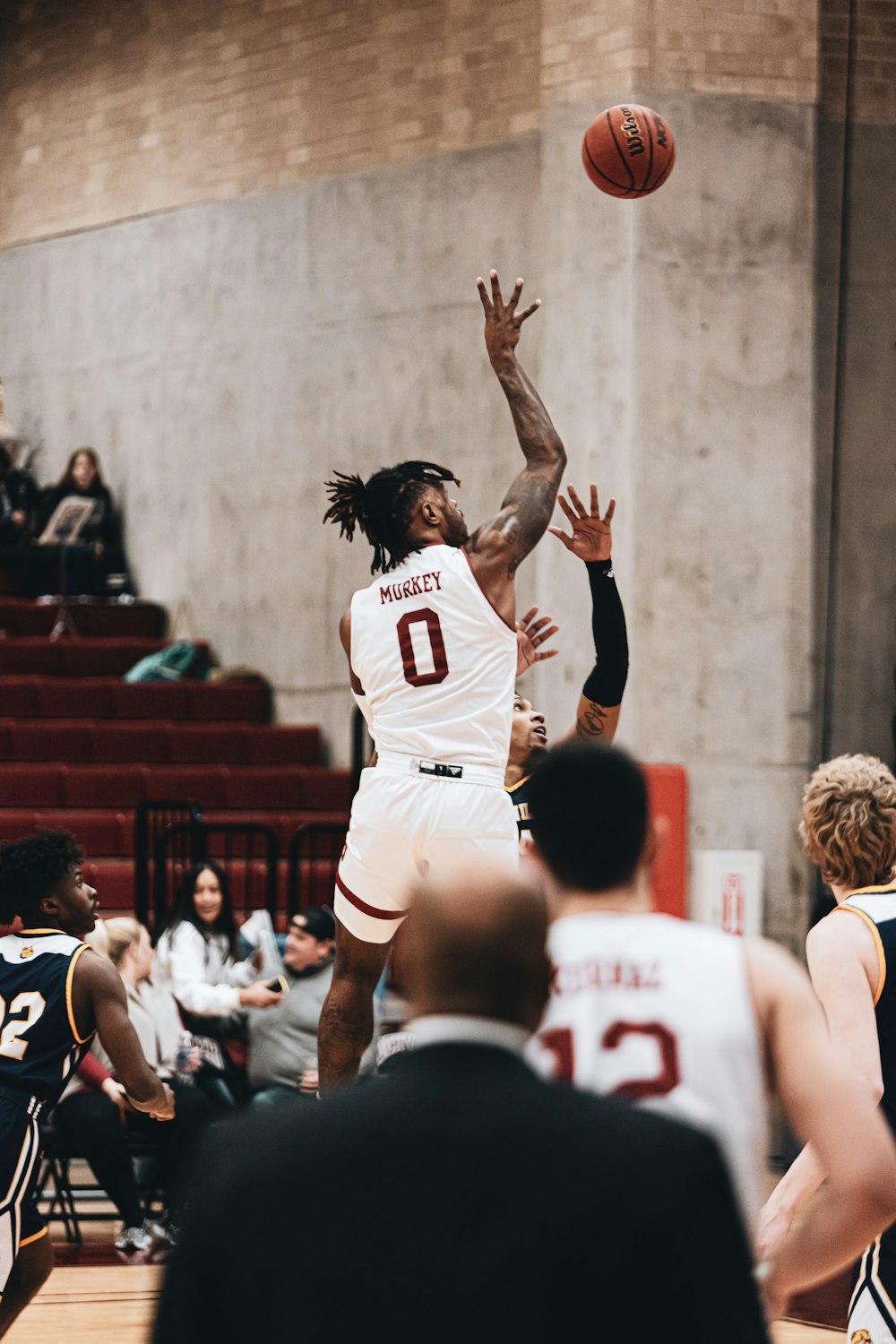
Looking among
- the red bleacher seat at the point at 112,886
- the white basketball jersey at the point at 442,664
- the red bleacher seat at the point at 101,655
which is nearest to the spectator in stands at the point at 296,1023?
the red bleacher seat at the point at 112,886

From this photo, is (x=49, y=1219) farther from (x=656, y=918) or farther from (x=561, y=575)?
(x=656, y=918)

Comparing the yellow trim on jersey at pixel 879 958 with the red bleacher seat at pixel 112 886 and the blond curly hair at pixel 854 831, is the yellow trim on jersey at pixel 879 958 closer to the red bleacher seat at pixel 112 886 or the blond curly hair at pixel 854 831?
the blond curly hair at pixel 854 831

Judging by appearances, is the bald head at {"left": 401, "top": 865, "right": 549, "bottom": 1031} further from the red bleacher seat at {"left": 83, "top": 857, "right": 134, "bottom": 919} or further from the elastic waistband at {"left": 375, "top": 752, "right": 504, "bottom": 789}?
the red bleacher seat at {"left": 83, "top": 857, "right": 134, "bottom": 919}

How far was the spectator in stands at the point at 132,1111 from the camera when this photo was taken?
23.7ft

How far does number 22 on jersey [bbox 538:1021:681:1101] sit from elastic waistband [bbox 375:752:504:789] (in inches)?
110

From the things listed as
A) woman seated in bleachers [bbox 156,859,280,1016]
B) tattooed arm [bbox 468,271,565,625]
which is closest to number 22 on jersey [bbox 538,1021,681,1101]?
tattooed arm [bbox 468,271,565,625]

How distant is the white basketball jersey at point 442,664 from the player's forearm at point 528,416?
0.38 meters

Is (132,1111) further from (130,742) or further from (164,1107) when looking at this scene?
(130,742)

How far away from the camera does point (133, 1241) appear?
7125 millimetres

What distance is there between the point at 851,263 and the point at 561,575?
8.44 feet

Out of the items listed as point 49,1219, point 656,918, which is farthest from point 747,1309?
point 49,1219

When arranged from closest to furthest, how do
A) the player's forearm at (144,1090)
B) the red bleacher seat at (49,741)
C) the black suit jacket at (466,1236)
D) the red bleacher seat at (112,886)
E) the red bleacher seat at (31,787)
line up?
1. the black suit jacket at (466,1236)
2. the player's forearm at (144,1090)
3. the red bleacher seat at (112,886)
4. the red bleacher seat at (31,787)
5. the red bleacher seat at (49,741)

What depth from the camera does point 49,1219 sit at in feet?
24.9

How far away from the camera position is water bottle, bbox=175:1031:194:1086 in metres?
7.82
